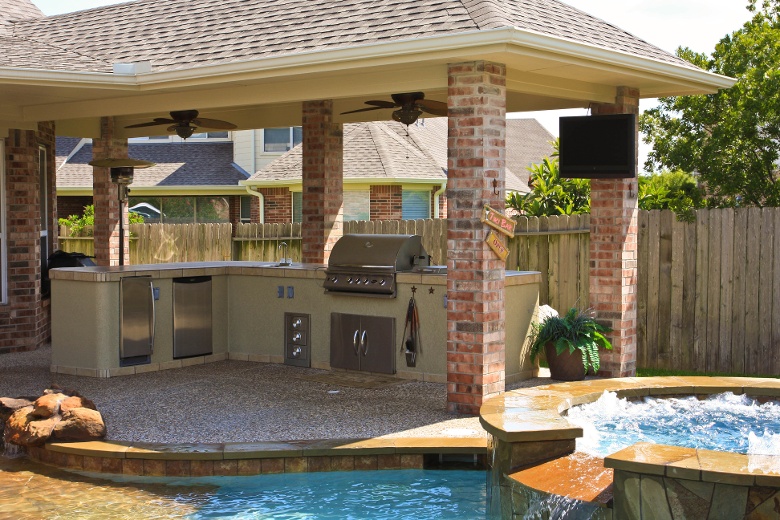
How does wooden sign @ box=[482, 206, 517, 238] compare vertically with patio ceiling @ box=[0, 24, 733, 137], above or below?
below

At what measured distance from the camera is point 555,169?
15352 mm

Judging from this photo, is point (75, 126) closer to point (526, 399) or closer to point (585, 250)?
point (585, 250)

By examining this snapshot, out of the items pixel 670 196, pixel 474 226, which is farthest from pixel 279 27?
pixel 670 196

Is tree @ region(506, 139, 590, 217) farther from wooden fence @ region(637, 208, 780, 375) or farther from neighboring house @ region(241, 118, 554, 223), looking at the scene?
neighboring house @ region(241, 118, 554, 223)

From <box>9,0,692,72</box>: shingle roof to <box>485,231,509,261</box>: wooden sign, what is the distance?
1692 millimetres

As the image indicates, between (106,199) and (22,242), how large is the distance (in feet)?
6.07

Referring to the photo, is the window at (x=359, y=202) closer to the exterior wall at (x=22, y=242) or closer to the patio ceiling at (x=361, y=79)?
the patio ceiling at (x=361, y=79)

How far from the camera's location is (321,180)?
12.0 meters

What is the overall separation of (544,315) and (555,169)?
517cm

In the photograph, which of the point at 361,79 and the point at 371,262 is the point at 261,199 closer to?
the point at 371,262

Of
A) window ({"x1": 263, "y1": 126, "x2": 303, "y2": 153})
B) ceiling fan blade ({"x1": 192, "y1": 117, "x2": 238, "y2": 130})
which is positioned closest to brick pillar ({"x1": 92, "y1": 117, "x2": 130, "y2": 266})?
ceiling fan blade ({"x1": 192, "y1": 117, "x2": 238, "y2": 130})

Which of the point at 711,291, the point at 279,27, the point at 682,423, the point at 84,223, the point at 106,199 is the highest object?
the point at 279,27

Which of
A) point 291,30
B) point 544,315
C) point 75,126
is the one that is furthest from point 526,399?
point 75,126

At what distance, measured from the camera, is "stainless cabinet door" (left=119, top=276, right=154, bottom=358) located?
1055 centimetres
